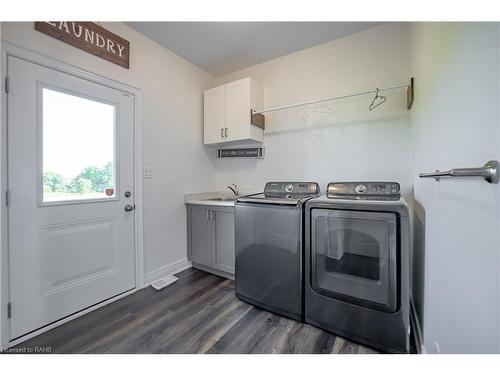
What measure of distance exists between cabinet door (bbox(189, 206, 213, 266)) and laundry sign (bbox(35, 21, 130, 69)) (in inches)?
67.0

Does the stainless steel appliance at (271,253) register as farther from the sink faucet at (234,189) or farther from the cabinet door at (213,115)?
the cabinet door at (213,115)

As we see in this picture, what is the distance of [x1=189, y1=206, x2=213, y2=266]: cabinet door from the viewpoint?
8.13ft

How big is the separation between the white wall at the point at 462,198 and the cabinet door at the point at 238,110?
1656 mm

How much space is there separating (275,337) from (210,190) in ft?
6.63

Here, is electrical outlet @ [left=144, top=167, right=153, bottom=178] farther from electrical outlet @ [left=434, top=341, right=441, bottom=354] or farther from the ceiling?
electrical outlet @ [left=434, top=341, right=441, bottom=354]

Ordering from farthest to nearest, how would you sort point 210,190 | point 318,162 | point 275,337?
1. point 210,190
2. point 318,162
3. point 275,337

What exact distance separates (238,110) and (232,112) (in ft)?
0.30

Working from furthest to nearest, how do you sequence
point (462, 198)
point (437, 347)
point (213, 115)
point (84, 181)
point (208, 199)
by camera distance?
1. point (208, 199)
2. point (213, 115)
3. point (84, 181)
4. point (437, 347)
5. point (462, 198)

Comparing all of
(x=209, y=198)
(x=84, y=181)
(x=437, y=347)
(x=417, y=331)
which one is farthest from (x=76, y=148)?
(x=417, y=331)

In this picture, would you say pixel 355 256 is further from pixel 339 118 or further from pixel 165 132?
pixel 165 132

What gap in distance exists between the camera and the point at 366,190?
1823mm
